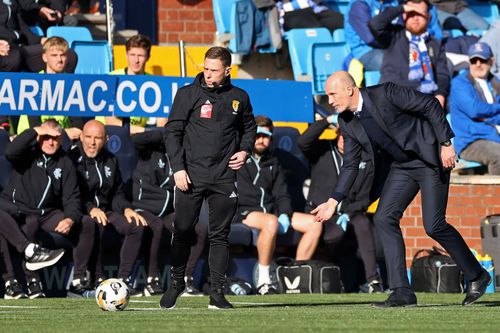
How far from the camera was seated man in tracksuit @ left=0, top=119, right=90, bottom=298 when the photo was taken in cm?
1252

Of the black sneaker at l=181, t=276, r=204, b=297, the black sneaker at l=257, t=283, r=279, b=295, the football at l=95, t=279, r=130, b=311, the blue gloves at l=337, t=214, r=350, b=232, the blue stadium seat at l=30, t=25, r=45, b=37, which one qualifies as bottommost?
the black sneaker at l=257, t=283, r=279, b=295

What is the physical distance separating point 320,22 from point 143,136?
16.2 ft

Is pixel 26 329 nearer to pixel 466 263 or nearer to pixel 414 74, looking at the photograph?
pixel 466 263

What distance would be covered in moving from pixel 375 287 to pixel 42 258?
3.83 metres

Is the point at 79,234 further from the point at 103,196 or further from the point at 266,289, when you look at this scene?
the point at 266,289

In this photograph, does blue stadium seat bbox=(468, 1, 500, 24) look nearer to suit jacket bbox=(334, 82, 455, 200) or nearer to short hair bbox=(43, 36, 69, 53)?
short hair bbox=(43, 36, 69, 53)

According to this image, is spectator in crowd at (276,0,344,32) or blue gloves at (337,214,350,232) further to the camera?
spectator in crowd at (276,0,344,32)

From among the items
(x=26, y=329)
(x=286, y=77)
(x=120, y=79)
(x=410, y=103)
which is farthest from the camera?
(x=286, y=77)

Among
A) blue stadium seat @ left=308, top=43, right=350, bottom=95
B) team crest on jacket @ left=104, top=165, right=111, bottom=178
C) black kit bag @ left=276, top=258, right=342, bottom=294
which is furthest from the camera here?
blue stadium seat @ left=308, top=43, right=350, bottom=95

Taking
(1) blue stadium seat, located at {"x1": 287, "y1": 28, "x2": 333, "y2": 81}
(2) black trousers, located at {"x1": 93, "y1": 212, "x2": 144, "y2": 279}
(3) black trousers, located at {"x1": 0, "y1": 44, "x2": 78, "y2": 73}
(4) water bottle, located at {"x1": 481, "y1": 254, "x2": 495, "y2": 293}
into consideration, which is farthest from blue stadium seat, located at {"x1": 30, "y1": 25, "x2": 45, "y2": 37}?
(4) water bottle, located at {"x1": 481, "y1": 254, "x2": 495, "y2": 293}

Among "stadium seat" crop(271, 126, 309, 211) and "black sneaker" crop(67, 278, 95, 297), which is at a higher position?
"stadium seat" crop(271, 126, 309, 211)

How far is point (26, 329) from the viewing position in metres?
7.54

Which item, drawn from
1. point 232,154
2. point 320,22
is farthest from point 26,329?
point 320,22

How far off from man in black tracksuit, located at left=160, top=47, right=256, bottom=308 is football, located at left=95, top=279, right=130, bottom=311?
0.55m
